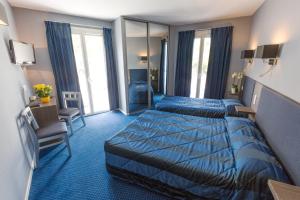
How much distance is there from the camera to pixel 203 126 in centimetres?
232

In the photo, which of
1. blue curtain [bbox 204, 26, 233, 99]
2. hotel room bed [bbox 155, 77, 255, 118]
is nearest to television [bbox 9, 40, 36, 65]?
hotel room bed [bbox 155, 77, 255, 118]

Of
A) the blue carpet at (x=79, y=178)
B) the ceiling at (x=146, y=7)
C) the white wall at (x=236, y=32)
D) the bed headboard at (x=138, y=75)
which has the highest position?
the ceiling at (x=146, y=7)

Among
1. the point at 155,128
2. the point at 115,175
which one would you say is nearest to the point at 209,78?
the point at 155,128

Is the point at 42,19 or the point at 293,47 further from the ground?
the point at 42,19

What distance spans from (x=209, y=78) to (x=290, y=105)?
302 centimetres

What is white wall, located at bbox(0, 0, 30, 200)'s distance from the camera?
1.34m

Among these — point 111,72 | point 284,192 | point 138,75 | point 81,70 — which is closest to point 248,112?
point 284,192

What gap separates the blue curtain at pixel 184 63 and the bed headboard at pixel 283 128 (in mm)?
2753

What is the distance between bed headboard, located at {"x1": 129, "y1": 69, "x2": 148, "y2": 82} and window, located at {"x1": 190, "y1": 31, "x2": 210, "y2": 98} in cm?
157

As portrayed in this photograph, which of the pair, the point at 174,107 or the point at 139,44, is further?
the point at 139,44

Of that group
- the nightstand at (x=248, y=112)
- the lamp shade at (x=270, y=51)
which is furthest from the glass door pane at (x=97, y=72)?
the lamp shade at (x=270, y=51)

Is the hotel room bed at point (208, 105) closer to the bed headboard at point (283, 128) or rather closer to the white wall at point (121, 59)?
the bed headboard at point (283, 128)

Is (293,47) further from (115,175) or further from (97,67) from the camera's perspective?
(97,67)

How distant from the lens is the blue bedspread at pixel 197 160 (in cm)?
127
